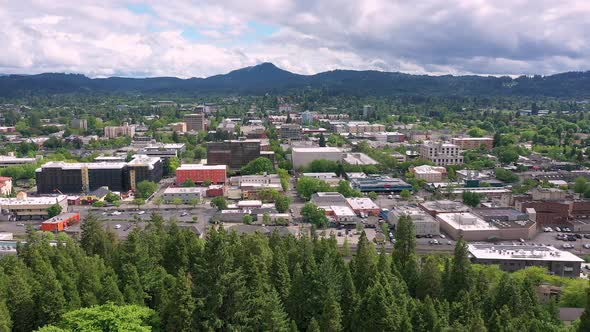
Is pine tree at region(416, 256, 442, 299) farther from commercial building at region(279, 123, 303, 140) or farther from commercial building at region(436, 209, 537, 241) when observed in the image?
commercial building at region(279, 123, 303, 140)

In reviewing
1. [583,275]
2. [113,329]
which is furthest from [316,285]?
[583,275]

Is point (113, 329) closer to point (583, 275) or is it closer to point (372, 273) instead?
point (372, 273)

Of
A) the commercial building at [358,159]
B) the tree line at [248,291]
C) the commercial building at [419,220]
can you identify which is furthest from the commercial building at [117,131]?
the tree line at [248,291]

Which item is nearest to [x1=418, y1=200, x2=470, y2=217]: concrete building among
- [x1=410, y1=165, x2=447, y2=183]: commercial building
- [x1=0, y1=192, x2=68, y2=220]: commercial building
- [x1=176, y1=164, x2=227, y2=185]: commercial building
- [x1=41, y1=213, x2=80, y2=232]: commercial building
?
[x1=410, y1=165, x2=447, y2=183]: commercial building

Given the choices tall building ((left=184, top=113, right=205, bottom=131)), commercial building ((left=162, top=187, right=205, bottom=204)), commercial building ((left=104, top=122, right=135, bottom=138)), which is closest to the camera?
commercial building ((left=162, top=187, right=205, bottom=204))

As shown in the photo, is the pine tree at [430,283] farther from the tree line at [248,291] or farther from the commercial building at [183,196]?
the commercial building at [183,196]

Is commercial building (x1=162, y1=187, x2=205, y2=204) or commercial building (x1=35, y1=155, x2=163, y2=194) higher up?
commercial building (x1=35, y1=155, x2=163, y2=194)
